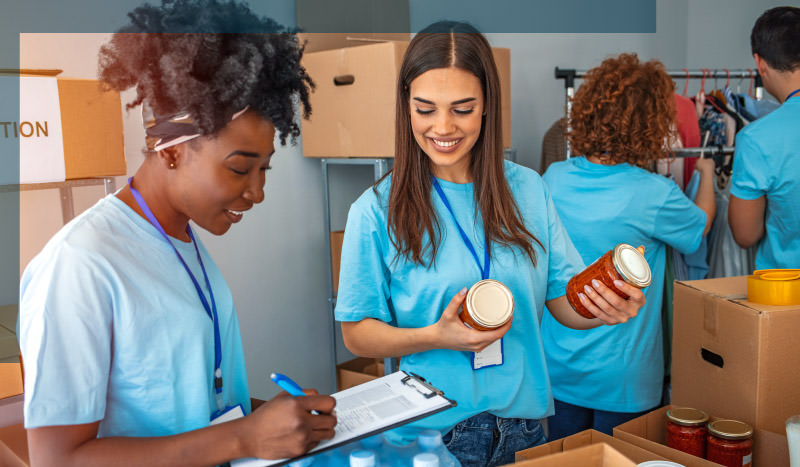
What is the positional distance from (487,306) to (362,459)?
37cm

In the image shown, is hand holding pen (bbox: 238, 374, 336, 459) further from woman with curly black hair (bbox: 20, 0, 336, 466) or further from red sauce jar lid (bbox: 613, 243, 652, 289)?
red sauce jar lid (bbox: 613, 243, 652, 289)

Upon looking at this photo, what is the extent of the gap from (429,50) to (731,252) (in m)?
1.75

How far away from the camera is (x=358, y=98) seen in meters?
2.38

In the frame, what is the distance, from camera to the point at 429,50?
49.3 inches

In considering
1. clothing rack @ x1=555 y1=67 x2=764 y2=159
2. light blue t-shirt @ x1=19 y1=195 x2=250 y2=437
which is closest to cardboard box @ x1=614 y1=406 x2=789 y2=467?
light blue t-shirt @ x1=19 y1=195 x2=250 y2=437

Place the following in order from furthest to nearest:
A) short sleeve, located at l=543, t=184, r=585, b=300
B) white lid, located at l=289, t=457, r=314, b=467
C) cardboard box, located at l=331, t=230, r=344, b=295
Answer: cardboard box, located at l=331, t=230, r=344, b=295, short sleeve, located at l=543, t=184, r=585, b=300, white lid, located at l=289, t=457, r=314, b=467

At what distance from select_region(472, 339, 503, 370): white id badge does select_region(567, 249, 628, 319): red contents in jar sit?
19cm

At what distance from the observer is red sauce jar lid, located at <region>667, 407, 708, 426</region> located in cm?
116

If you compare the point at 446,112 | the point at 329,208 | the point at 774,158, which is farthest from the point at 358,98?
the point at 774,158

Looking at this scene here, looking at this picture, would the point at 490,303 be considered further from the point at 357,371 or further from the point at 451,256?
the point at 357,371

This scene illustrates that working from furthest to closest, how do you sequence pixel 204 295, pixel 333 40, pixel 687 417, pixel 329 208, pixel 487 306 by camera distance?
pixel 329 208
pixel 333 40
pixel 687 417
pixel 487 306
pixel 204 295

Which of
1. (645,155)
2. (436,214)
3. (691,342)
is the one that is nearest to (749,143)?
(645,155)

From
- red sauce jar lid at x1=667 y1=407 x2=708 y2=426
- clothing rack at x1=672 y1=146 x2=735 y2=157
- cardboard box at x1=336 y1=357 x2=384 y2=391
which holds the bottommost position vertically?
cardboard box at x1=336 y1=357 x2=384 y2=391

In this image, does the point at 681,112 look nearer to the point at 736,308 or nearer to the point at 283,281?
the point at 736,308
